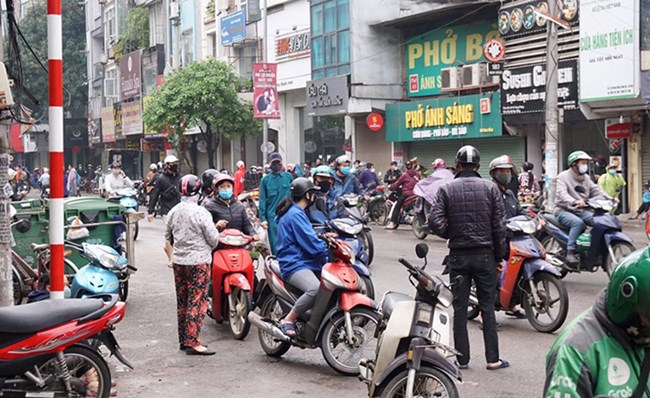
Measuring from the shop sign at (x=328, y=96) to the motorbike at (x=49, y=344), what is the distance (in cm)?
2671

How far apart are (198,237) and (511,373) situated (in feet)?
10.2

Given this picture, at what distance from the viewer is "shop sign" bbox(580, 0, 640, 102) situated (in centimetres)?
2094

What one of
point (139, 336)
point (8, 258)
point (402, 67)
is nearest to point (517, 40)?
point (402, 67)

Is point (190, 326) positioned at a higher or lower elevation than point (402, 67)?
lower

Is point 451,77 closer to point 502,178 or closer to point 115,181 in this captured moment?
point 115,181

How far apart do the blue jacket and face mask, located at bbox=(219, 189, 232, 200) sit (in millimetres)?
1778

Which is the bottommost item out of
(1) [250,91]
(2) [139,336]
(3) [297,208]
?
(2) [139,336]

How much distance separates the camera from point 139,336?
956 cm

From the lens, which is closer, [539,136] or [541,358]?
[541,358]

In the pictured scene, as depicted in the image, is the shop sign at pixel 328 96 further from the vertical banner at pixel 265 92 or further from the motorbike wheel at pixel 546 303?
the motorbike wheel at pixel 546 303

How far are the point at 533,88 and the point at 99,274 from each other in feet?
58.8

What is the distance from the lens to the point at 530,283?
885 cm

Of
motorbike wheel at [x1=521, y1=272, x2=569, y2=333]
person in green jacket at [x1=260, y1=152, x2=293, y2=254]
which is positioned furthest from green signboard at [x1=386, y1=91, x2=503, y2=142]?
motorbike wheel at [x1=521, y1=272, x2=569, y2=333]

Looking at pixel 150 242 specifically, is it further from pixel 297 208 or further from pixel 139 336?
pixel 297 208
